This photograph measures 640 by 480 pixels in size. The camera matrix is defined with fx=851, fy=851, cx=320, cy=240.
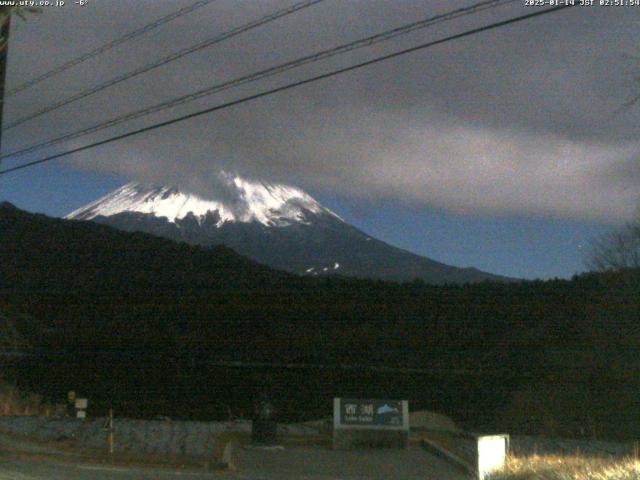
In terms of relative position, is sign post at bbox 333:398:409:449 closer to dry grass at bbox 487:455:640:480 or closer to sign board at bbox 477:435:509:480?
sign board at bbox 477:435:509:480

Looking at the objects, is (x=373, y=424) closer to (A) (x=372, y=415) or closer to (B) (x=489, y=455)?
(A) (x=372, y=415)

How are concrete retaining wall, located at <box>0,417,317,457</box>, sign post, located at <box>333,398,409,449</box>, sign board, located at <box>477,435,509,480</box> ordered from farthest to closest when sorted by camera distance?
sign post, located at <box>333,398,409,449</box> < concrete retaining wall, located at <box>0,417,317,457</box> < sign board, located at <box>477,435,509,480</box>

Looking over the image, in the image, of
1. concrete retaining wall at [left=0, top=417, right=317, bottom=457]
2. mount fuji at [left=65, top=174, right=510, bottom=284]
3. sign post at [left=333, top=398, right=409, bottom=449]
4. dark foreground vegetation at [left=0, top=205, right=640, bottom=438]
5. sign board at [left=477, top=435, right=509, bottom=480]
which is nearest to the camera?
sign board at [left=477, top=435, right=509, bottom=480]

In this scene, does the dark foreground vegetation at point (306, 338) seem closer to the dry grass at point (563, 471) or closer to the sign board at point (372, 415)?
the sign board at point (372, 415)

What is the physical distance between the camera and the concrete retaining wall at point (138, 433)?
18281 mm

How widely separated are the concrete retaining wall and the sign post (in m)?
2.63

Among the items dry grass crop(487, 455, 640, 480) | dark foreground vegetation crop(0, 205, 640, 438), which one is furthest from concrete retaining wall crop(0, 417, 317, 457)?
dark foreground vegetation crop(0, 205, 640, 438)

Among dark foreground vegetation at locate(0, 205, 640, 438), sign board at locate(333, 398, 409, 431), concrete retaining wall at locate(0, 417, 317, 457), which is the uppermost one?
dark foreground vegetation at locate(0, 205, 640, 438)

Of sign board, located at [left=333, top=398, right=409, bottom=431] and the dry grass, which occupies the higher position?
sign board, located at [left=333, top=398, right=409, bottom=431]

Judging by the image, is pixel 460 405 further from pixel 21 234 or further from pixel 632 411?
pixel 21 234

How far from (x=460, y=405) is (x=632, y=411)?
614cm

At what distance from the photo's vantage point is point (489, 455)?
1214cm

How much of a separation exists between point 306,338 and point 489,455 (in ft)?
82.0

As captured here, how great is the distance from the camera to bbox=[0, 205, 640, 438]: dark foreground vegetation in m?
30.3
